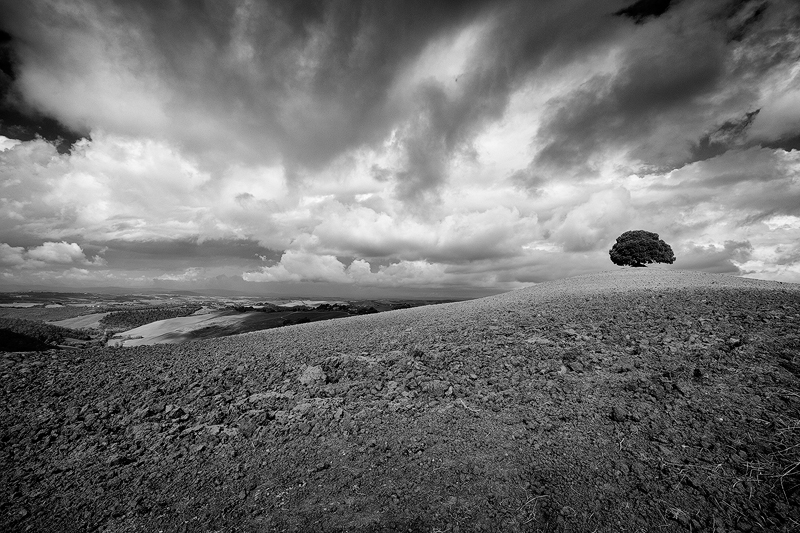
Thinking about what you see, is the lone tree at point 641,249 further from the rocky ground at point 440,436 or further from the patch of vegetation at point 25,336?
the patch of vegetation at point 25,336

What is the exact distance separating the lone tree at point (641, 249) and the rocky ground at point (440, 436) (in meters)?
39.8

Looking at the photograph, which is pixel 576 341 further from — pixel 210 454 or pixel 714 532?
pixel 210 454

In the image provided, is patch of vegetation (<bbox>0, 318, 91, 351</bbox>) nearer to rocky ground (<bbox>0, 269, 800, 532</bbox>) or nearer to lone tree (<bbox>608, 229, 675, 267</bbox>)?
rocky ground (<bbox>0, 269, 800, 532</bbox>)

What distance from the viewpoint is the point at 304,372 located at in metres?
8.77

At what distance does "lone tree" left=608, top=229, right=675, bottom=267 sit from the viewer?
4344cm

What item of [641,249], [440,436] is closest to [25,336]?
[440,436]

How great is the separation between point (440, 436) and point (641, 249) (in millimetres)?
49936

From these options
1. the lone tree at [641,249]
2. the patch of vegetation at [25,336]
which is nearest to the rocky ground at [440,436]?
the patch of vegetation at [25,336]

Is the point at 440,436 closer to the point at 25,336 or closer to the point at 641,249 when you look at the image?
the point at 25,336

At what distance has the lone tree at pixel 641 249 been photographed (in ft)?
143

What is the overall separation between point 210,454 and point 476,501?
4.55 meters

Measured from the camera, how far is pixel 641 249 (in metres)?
43.7

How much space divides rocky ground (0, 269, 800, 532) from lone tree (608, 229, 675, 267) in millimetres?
39751

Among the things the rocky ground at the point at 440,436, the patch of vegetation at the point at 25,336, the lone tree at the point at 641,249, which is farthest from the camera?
the lone tree at the point at 641,249
